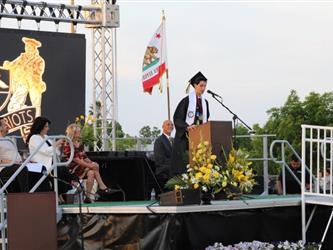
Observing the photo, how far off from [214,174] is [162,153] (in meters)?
3.28

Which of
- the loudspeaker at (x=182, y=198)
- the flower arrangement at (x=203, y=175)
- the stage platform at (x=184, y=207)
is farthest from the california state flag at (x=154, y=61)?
the loudspeaker at (x=182, y=198)

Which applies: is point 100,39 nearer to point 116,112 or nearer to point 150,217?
point 116,112

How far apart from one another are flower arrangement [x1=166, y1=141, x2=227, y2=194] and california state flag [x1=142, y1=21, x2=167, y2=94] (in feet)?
29.0

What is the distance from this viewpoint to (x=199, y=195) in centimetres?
758

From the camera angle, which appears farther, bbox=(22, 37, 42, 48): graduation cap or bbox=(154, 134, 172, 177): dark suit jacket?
bbox=(22, 37, 42, 48): graduation cap

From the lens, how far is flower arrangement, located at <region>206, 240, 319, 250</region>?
24.8 ft

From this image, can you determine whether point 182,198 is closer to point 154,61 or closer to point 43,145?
point 43,145

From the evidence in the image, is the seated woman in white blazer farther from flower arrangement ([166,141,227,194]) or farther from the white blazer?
flower arrangement ([166,141,227,194])

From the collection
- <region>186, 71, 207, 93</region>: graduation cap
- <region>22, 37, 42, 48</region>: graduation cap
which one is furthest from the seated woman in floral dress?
<region>22, 37, 42, 48</region>: graduation cap

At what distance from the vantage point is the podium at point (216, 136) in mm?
8148

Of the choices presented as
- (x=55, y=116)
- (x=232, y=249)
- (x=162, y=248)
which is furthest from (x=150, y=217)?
(x=55, y=116)

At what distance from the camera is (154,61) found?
17.0 metres

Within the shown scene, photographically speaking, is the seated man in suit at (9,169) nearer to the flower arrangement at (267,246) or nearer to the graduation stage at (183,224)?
the graduation stage at (183,224)

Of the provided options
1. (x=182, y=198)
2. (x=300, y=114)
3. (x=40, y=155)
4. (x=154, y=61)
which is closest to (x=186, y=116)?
(x=40, y=155)
